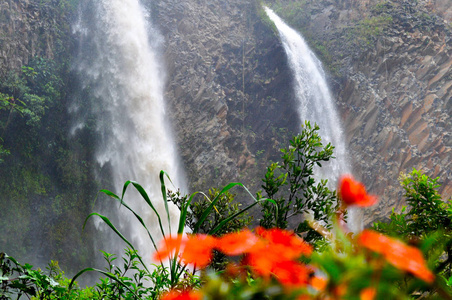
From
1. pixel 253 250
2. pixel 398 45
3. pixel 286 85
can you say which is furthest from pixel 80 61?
pixel 398 45

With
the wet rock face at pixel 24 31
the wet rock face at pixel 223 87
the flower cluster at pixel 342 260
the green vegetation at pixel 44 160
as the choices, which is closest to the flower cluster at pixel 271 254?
the flower cluster at pixel 342 260

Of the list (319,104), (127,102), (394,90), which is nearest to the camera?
(127,102)

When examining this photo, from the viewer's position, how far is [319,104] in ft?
34.6

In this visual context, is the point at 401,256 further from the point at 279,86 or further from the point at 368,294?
the point at 279,86

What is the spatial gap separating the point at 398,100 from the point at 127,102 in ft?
28.8

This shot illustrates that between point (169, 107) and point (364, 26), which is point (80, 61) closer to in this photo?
point (169, 107)

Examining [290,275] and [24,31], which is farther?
[24,31]

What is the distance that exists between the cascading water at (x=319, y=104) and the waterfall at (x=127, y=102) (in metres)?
4.67

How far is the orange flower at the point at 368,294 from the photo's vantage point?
0.15 m

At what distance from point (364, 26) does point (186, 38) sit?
6.56m

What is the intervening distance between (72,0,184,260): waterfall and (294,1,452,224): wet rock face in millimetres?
6250

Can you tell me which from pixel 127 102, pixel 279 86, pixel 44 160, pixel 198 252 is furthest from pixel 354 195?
pixel 279 86

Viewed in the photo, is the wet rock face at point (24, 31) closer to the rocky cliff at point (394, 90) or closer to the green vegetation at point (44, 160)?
the green vegetation at point (44, 160)

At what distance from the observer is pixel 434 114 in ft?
31.7
